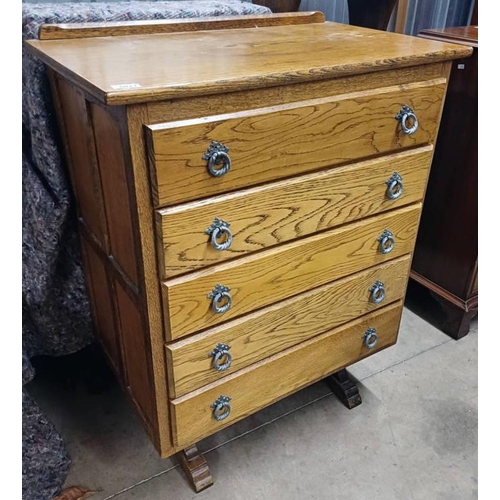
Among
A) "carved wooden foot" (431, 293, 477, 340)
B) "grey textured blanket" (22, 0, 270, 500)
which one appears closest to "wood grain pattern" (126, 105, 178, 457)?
"grey textured blanket" (22, 0, 270, 500)

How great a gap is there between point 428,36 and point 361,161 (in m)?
0.77

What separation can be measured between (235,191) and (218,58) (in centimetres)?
24

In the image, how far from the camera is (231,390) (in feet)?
3.60

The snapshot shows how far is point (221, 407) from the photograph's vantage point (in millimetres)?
1092

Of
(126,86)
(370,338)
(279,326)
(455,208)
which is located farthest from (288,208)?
(455,208)

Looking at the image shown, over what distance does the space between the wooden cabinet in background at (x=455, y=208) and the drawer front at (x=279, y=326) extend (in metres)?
0.41

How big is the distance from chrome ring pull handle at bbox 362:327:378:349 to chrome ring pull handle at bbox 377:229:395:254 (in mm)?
223

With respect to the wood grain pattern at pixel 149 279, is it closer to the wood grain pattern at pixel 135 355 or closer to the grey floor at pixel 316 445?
the wood grain pattern at pixel 135 355

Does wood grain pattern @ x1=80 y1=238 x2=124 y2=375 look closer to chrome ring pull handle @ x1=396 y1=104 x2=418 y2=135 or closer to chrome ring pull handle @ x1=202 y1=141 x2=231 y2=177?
chrome ring pull handle @ x1=202 y1=141 x2=231 y2=177

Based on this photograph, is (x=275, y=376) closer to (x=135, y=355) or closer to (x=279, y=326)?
(x=279, y=326)

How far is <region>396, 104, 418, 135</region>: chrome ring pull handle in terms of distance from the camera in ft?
3.34
